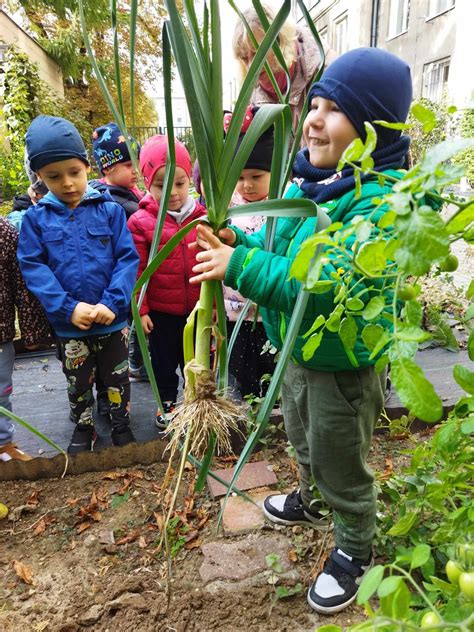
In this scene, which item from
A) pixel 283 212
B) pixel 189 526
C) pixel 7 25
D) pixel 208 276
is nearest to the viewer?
pixel 283 212

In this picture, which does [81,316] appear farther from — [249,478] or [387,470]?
[387,470]

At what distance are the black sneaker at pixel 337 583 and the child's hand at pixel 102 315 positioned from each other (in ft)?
3.98

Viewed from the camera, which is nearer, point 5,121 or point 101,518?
point 101,518

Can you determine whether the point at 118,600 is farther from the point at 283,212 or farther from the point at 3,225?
the point at 3,225

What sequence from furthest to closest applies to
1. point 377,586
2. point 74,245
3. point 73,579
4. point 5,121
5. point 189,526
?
point 5,121 < point 74,245 < point 189,526 < point 73,579 < point 377,586

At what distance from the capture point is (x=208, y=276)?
976 millimetres

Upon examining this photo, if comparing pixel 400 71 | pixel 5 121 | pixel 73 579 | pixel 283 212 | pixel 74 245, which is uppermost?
pixel 5 121

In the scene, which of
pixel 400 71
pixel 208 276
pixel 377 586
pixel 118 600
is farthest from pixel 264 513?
pixel 400 71

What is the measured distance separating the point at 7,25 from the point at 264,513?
403 inches

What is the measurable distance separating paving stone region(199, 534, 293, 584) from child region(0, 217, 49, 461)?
94cm

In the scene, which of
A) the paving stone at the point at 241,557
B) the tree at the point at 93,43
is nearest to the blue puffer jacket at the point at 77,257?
the paving stone at the point at 241,557

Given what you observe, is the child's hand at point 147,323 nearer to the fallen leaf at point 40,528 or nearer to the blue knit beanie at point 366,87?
the fallen leaf at point 40,528

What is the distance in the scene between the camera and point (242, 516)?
1.76 meters

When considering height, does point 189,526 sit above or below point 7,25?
below
